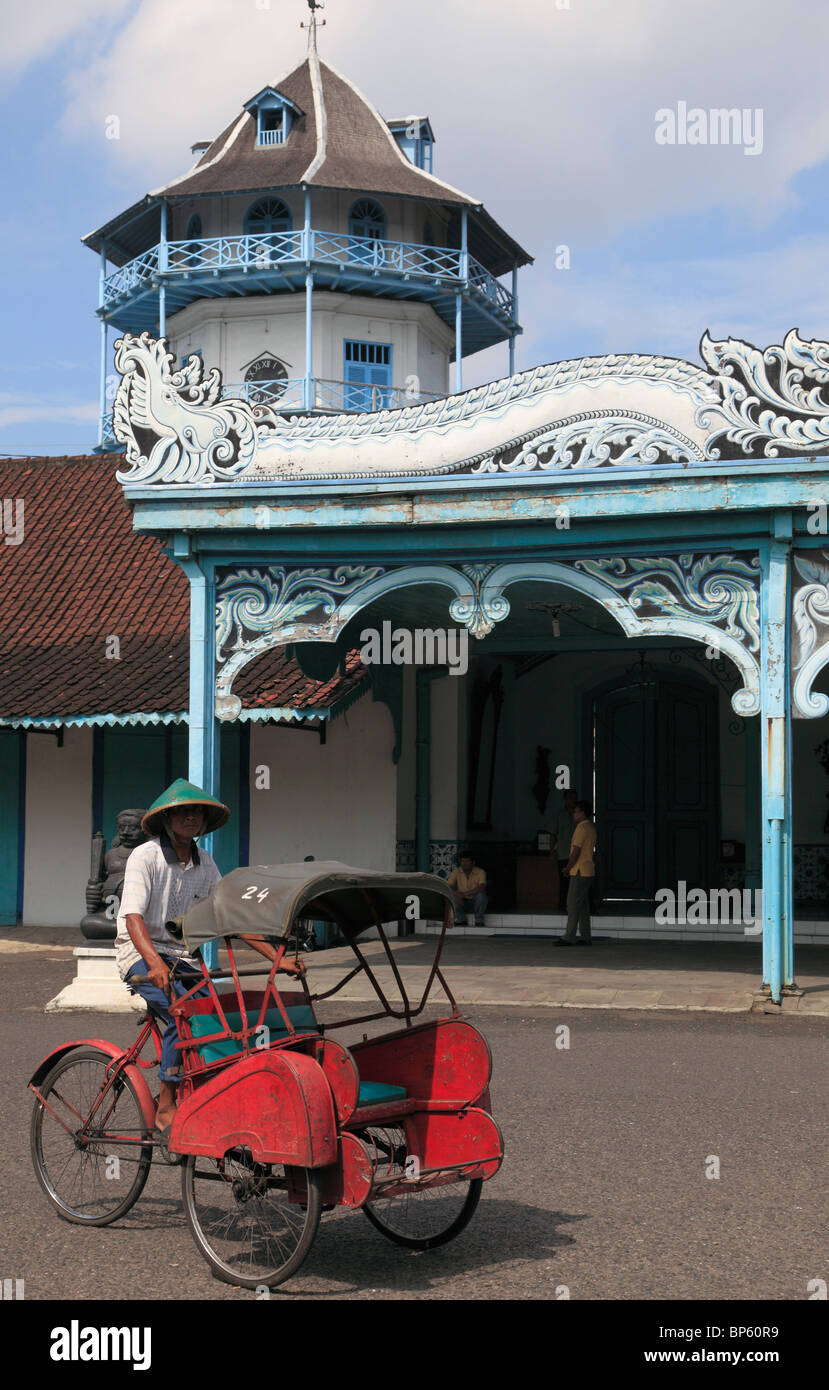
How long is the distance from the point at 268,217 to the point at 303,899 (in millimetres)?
32674

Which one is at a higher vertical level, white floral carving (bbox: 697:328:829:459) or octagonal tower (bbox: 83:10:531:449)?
octagonal tower (bbox: 83:10:531:449)

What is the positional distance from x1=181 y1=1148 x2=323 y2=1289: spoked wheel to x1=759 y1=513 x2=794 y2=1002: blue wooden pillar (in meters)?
6.76

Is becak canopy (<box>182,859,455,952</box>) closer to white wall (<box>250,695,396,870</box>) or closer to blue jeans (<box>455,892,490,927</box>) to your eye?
white wall (<box>250,695,396,870</box>)

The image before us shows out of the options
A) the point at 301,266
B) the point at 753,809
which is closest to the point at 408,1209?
the point at 753,809

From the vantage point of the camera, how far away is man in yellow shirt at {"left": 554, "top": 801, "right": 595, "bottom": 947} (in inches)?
641

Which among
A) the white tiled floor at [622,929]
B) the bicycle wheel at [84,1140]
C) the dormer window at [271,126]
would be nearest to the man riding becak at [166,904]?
the bicycle wheel at [84,1140]

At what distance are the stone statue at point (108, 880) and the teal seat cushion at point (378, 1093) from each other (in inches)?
287

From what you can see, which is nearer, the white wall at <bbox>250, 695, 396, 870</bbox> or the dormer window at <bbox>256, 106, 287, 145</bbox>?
the white wall at <bbox>250, 695, 396, 870</bbox>

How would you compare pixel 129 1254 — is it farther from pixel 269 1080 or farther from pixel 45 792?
pixel 45 792

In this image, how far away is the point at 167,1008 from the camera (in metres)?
6.14

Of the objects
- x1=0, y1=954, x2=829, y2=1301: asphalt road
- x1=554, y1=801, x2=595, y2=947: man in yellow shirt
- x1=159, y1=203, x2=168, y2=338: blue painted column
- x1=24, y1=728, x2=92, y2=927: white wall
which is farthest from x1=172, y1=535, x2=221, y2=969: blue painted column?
x1=159, y1=203, x2=168, y2=338: blue painted column

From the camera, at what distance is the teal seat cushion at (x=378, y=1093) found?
18.8ft

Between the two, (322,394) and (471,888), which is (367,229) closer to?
(322,394)

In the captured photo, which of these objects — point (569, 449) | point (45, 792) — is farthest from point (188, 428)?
point (45, 792)
